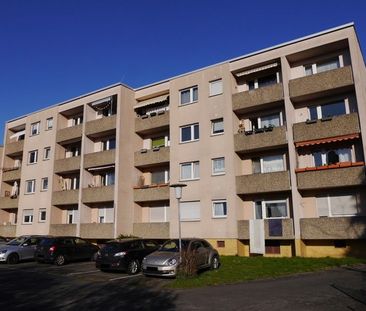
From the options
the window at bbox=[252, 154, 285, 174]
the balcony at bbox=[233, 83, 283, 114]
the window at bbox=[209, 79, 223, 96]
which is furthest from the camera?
the window at bbox=[209, 79, 223, 96]

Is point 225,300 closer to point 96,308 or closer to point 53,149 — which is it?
point 96,308

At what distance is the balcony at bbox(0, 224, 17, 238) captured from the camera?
38.0 metres

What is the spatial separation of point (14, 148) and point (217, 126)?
24.7 m

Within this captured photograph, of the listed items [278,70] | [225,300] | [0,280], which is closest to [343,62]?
[278,70]

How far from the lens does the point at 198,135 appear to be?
92.5 ft

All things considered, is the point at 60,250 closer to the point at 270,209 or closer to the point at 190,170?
the point at 190,170

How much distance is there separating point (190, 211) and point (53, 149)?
16.1 metres

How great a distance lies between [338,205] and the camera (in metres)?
23.0

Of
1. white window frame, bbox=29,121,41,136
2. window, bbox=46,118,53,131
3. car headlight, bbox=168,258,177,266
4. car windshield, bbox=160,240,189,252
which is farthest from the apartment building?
car headlight, bbox=168,258,177,266

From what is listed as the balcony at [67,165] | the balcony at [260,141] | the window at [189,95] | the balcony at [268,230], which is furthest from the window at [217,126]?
the balcony at [67,165]

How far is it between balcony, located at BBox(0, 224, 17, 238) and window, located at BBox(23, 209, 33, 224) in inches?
63.0

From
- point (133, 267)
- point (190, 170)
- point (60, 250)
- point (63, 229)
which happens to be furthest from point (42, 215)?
point (133, 267)

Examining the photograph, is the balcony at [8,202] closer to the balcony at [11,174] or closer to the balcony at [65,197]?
the balcony at [11,174]

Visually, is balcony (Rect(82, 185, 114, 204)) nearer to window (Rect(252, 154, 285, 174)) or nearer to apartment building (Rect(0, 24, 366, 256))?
apartment building (Rect(0, 24, 366, 256))
